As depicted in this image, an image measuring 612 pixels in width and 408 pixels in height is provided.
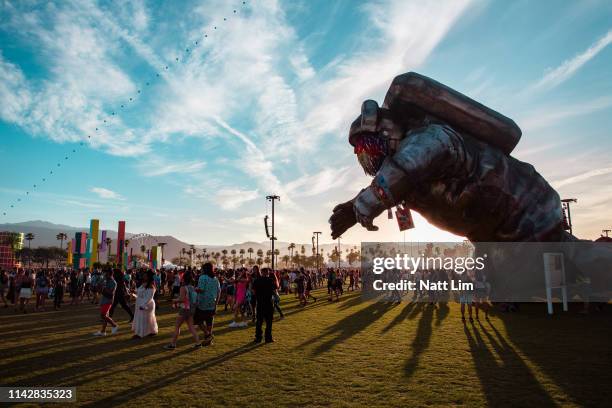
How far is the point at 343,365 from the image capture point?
22.7ft

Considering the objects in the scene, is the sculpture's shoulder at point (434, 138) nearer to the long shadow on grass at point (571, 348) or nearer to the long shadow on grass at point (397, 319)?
the long shadow on grass at point (571, 348)

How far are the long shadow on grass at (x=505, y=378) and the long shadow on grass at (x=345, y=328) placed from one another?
2980 millimetres

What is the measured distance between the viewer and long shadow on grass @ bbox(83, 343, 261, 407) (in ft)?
16.9

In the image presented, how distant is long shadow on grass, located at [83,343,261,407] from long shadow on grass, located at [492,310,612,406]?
5520 mm

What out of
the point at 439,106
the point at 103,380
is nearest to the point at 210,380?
the point at 103,380

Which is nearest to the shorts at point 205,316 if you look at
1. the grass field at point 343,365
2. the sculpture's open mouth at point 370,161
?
the grass field at point 343,365

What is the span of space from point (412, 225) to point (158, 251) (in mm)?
50736

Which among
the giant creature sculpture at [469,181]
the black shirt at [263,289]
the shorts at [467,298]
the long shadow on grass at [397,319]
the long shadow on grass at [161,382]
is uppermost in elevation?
the giant creature sculpture at [469,181]

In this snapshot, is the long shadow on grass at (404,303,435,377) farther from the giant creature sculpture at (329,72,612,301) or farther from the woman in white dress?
the woman in white dress

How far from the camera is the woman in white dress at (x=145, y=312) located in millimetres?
10555

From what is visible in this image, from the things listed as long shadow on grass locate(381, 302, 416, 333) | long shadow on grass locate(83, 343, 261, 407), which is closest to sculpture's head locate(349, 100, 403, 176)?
long shadow on grass locate(83, 343, 261, 407)

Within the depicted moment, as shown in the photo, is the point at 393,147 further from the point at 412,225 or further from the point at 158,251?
the point at 158,251

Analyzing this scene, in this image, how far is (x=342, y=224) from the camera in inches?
154

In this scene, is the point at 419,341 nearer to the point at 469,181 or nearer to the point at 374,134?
the point at 469,181
